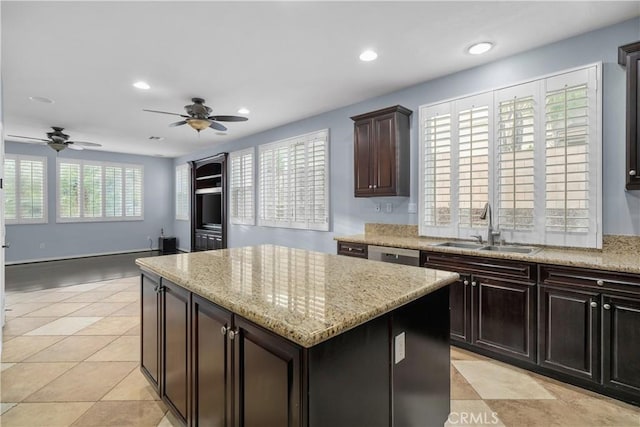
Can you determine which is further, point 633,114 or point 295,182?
point 295,182

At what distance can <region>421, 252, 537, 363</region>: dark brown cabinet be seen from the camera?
2463 millimetres

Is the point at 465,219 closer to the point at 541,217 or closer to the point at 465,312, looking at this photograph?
the point at 541,217

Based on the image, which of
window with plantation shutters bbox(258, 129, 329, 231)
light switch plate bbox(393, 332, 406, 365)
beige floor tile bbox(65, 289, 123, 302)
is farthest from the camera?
window with plantation shutters bbox(258, 129, 329, 231)

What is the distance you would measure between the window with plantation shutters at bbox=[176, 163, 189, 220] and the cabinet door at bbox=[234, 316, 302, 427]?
313 inches

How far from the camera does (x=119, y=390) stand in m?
2.32

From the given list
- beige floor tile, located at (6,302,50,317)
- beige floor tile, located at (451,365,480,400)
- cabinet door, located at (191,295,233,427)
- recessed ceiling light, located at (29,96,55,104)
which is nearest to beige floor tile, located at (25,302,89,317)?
beige floor tile, located at (6,302,50,317)

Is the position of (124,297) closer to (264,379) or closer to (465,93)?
(264,379)

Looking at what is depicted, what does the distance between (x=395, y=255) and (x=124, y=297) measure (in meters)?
3.81

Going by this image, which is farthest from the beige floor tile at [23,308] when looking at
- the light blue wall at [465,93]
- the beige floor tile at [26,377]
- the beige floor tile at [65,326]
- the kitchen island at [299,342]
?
the light blue wall at [465,93]

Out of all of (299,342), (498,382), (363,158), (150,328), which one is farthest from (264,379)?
(363,158)

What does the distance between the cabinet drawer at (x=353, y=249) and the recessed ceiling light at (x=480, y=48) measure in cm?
210

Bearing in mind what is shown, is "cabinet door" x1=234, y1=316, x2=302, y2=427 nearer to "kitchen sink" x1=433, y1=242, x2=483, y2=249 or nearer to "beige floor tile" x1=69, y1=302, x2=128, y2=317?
"kitchen sink" x1=433, y1=242, x2=483, y2=249

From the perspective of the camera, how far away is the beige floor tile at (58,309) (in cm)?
384

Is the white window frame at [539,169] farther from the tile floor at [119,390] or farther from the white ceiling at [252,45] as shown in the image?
the tile floor at [119,390]
